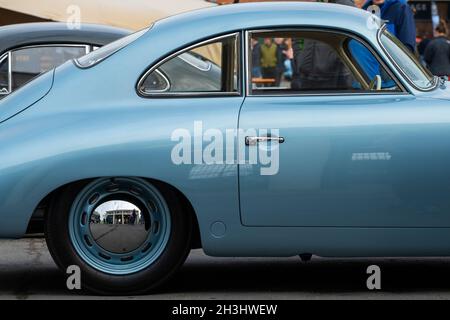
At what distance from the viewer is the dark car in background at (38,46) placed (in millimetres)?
8758

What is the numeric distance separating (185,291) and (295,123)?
1152 millimetres

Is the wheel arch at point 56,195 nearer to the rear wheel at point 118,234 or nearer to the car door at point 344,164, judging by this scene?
the rear wheel at point 118,234

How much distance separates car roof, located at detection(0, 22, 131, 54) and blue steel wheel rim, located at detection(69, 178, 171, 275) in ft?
9.16

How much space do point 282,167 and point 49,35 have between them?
3322 mm

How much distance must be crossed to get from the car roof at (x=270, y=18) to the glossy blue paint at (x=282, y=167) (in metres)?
0.43

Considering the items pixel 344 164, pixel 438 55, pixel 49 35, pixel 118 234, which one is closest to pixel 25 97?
pixel 118 234

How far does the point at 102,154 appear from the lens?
6.05m

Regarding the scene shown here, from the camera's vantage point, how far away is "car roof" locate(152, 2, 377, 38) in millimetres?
6379

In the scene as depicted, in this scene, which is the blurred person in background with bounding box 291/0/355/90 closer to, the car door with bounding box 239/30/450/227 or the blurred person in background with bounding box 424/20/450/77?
the car door with bounding box 239/30/450/227

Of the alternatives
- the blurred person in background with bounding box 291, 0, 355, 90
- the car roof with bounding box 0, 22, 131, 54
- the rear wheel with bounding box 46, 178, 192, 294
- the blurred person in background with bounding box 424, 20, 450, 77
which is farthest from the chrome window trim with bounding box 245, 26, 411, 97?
the blurred person in background with bounding box 424, 20, 450, 77

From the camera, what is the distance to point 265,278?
273 inches

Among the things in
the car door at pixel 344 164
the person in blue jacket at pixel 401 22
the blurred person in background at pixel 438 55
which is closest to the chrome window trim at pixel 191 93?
the car door at pixel 344 164
